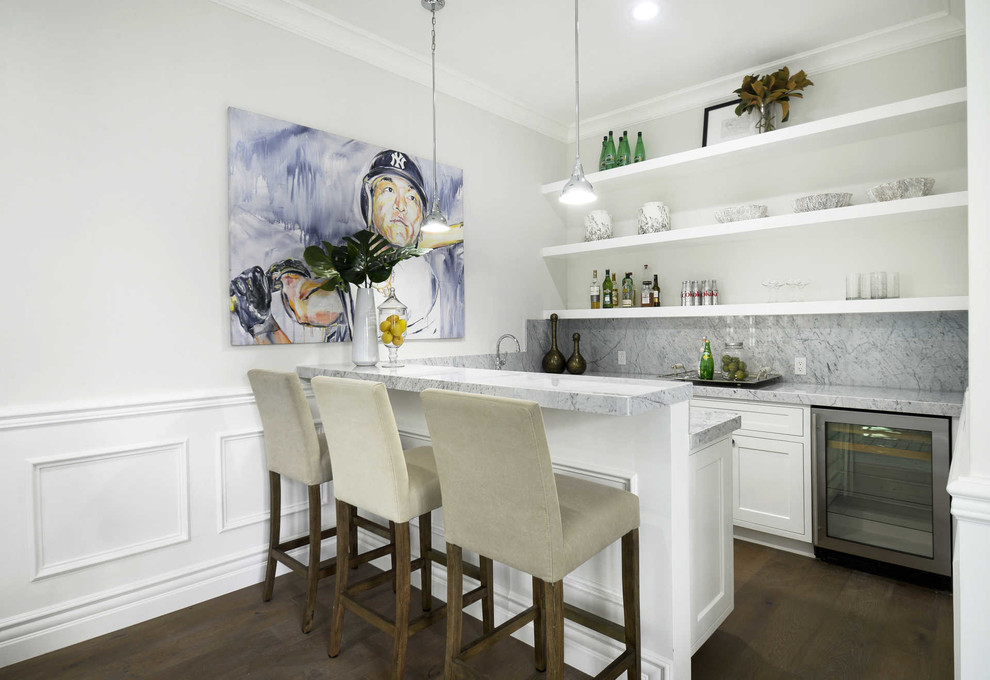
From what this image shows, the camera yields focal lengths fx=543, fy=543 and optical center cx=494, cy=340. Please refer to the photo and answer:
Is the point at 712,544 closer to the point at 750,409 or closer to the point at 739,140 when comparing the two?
the point at 750,409

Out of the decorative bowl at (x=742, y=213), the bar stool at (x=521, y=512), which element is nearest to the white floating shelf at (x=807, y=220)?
the decorative bowl at (x=742, y=213)

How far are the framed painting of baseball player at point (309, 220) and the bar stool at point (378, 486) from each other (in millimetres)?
956

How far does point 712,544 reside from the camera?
1895 millimetres

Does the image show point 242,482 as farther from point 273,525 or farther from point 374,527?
point 374,527

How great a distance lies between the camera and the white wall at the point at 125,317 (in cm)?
199

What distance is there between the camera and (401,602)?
5.75ft

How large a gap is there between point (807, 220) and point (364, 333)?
2418 mm

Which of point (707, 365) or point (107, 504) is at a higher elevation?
point (707, 365)

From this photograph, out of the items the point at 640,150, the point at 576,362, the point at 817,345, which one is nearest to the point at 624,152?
the point at 640,150

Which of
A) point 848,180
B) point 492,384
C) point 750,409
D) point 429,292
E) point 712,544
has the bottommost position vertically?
point 712,544

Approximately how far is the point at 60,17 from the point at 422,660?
9.05 ft

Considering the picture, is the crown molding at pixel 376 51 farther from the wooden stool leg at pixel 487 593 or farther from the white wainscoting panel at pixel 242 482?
the wooden stool leg at pixel 487 593

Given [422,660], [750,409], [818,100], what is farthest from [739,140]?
[422,660]

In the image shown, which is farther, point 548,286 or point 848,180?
point 548,286
